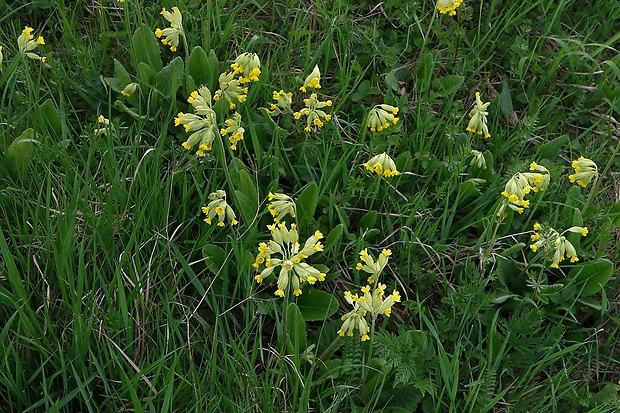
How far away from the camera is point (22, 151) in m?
2.94

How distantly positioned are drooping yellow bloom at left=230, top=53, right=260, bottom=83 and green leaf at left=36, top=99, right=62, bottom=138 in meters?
0.79

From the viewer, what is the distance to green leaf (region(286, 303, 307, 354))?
8.50 feet

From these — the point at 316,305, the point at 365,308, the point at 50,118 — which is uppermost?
the point at 50,118

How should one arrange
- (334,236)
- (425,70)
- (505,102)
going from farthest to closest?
1. (505,102)
2. (425,70)
3. (334,236)

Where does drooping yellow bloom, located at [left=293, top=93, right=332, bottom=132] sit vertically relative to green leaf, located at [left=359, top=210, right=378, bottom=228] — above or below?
above

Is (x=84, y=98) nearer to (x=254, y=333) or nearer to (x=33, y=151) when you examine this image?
(x=33, y=151)

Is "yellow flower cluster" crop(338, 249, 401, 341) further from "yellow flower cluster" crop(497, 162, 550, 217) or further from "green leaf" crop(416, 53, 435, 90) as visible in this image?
"green leaf" crop(416, 53, 435, 90)

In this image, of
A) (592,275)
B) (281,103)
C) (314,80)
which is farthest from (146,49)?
(592,275)

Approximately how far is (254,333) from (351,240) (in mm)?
566

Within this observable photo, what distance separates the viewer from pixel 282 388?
261 cm

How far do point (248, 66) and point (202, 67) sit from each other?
1.21ft

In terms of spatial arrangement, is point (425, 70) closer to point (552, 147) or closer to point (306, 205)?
point (552, 147)

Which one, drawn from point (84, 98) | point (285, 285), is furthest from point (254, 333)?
point (84, 98)

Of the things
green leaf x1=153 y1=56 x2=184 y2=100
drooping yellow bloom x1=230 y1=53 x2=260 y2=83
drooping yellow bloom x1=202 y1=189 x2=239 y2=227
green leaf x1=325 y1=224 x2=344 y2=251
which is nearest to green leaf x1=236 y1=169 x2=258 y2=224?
drooping yellow bloom x1=202 y1=189 x2=239 y2=227
